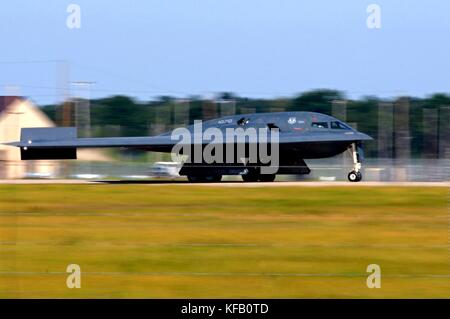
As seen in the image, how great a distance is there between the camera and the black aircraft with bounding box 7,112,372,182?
3753 cm

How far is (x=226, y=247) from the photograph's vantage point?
51.0 ft

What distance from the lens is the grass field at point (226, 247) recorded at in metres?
12.5

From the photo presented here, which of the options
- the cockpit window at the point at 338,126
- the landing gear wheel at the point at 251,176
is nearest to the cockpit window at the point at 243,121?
the landing gear wheel at the point at 251,176

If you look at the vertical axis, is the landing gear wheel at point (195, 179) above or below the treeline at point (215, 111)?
below

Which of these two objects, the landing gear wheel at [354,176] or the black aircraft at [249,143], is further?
the black aircraft at [249,143]

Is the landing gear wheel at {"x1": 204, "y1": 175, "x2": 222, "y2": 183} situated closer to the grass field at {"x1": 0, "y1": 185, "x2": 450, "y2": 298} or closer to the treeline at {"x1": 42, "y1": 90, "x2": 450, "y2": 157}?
the treeline at {"x1": 42, "y1": 90, "x2": 450, "y2": 157}

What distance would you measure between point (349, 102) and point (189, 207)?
3657cm

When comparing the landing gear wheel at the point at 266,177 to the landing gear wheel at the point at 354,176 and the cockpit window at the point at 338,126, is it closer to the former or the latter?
the cockpit window at the point at 338,126

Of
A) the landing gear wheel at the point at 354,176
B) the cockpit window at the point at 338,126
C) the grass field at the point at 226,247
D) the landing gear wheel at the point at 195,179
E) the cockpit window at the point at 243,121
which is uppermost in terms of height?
the cockpit window at the point at 243,121

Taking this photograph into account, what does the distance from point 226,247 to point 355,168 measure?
74.7 ft

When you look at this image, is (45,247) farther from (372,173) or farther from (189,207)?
(372,173)

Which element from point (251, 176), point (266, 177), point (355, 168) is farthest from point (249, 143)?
point (355, 168)

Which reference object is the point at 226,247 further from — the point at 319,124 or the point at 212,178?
the point at 212,178

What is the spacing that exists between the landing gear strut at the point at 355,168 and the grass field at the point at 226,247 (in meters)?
10.3
